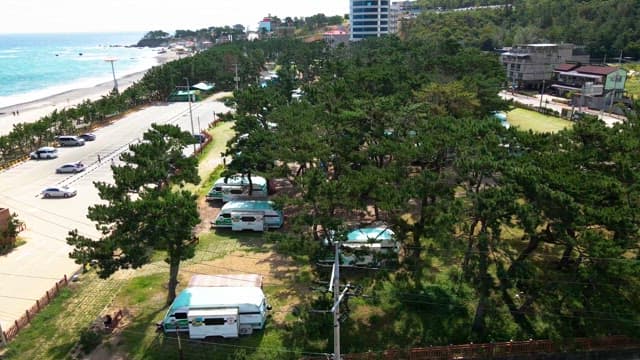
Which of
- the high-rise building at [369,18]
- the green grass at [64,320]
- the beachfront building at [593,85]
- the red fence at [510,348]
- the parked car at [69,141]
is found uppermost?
the high-rise building at [369,18]

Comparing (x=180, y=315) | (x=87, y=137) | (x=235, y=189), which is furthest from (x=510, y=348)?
(x=87, y=137)

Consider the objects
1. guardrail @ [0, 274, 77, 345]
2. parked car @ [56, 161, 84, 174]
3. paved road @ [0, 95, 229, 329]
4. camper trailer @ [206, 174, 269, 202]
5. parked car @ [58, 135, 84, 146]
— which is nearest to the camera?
guardrail @ [0, 274, 77, 345]

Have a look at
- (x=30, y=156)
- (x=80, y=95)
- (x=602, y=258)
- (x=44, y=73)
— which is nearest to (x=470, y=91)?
(x=602, y=258)

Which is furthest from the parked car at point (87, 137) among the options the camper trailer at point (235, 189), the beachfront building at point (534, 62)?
the beachfront building at point (534, 62)

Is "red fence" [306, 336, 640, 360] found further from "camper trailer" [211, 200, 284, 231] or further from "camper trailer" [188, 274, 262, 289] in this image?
"camper trailer" [211, 200, 284, 231]

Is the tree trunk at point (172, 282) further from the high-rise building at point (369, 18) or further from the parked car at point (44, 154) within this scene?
the high-rise building at point (369, 18)

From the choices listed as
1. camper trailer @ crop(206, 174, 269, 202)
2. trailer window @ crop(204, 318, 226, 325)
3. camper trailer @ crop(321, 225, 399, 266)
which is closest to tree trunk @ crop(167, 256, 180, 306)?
trailer window @ crop(204, 318, 226, 325)
